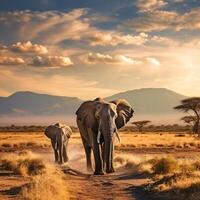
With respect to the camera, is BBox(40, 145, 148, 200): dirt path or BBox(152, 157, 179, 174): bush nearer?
BBox(40, 145, 148, 200): dirt path

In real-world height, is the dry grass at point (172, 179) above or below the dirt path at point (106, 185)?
above

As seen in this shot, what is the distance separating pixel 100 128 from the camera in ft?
73.7

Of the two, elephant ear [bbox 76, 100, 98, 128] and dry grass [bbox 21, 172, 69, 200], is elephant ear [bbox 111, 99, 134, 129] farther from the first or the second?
dry grass [bbox 21, 172, 69, 200]

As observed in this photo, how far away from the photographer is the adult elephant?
22.2 meters

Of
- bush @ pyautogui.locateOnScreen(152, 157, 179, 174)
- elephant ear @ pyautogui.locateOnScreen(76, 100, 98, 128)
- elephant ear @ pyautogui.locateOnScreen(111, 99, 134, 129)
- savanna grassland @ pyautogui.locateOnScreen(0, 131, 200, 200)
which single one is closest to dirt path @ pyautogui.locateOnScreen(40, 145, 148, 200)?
savanna grassland @ pyautogui.locateOnScreen(0, 131, 200, 200)

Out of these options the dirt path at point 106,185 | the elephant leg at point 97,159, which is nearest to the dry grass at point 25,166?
the dirt path at point 106,185

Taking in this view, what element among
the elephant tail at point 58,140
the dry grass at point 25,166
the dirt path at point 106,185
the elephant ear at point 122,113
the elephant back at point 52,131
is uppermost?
the elephant ear at point 122,113

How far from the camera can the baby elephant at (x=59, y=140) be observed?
30.6m

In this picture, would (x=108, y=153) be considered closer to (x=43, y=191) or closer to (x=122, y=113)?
(x=122, y=113)

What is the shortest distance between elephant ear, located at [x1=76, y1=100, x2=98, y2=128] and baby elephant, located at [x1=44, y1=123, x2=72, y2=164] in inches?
256

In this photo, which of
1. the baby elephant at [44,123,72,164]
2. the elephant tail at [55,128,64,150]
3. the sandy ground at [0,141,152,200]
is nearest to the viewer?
the sandy ground at [0,141,152,200]

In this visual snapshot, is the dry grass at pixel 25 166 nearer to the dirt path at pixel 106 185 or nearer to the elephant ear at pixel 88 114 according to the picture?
the dirt path at pixel 106 185

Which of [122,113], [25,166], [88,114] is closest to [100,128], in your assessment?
[88,114]

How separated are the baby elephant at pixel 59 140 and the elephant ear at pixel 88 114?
6509 millimetres
